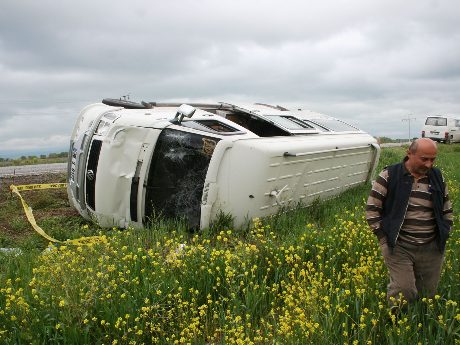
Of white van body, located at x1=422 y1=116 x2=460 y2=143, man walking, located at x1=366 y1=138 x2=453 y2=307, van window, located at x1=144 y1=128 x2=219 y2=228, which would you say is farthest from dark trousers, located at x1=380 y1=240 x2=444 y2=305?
white van body, located at x1=422 y1=116 x2=460 y2=143

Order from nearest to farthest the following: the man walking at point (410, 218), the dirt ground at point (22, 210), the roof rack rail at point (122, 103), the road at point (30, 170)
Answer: the man walking at point (410, 218), the dirt ground at point (22, 210), the roof rack rail at point (122, 103), the road at point (30, 170)

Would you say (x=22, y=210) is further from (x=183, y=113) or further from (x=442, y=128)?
(x=442, y=128)

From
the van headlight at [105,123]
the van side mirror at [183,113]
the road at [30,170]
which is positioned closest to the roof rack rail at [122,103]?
the van headlight at [105,123]

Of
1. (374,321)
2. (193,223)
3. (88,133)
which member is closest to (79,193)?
(88,133)

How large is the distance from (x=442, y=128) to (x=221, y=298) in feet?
98.5

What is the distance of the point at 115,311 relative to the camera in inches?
177

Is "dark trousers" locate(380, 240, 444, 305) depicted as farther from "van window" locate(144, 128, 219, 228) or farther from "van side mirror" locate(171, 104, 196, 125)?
"van side mirror" locate(171, 104, 196, 125)

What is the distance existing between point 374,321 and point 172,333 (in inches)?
64.6

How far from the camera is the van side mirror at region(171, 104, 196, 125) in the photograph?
7.66 m

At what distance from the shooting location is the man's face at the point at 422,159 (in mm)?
4109

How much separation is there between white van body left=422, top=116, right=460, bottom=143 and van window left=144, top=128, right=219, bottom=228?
88.3 feet

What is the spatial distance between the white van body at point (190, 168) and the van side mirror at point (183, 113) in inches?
0.6

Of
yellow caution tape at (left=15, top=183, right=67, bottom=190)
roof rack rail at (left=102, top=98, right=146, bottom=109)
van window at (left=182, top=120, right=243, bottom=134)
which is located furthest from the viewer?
yellow caution tape at (left=15, top=183, right=67, bottom=190)

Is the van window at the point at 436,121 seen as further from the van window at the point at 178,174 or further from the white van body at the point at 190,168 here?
the van window at the point at 178,174
